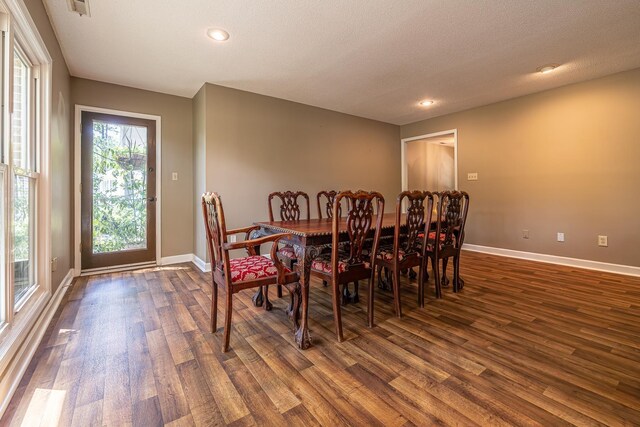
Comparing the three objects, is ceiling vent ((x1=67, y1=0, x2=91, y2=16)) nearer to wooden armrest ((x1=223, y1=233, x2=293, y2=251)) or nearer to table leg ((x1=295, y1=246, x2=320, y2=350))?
wooden armrest ((x1=223, y1=233, x2=293, y2=251))

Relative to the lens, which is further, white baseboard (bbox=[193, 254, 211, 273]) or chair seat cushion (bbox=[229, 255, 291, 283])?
white baseboard (bbox=[193, 254, 211, 273])

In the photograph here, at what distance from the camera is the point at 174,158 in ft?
12.9

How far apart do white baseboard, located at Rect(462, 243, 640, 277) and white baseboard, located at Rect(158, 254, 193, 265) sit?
4.42 metres

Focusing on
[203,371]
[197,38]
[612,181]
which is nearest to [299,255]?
[203,371]

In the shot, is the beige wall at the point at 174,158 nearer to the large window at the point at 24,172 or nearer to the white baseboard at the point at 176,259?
the white baseboard at the point at 176,259

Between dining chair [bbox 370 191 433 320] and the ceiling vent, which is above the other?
the ceiling vent

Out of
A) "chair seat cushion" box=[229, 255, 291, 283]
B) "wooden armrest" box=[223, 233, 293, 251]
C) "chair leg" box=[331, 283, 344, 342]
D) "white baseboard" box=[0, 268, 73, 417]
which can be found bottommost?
"white baseboard" box=[0, 268, 73, 417]

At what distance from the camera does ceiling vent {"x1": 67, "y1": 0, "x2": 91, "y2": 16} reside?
2.09 meters

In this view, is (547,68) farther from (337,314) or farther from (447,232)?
(337,314)

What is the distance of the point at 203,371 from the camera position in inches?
61.0

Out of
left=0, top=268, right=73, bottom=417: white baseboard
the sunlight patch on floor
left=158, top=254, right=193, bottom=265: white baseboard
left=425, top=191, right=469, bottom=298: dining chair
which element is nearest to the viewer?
the sunlight patch on floor

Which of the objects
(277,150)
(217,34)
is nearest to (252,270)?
(217,34)

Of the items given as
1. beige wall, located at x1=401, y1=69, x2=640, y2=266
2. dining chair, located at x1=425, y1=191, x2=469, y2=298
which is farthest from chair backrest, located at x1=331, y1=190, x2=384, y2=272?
beige wall, located at x1=401, y1=69, x2=640, y2=266

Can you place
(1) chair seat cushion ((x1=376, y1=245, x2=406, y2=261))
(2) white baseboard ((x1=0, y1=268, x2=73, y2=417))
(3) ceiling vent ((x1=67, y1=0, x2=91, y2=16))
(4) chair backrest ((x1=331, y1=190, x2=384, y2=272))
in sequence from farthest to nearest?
(1) chair seat cushion ((x1=376, y1=245, x2=406, y2=261))
(3) ceiling vent ((x1=67, y1=0, x2=91, y2=16))
(4) chair backrest ((x1=331, y1=190, x2=384, y2=272))
(2) white baseboard ((x1=0, y1=268, x2=73, y2=417))
